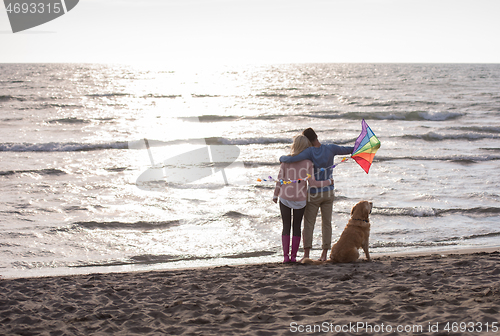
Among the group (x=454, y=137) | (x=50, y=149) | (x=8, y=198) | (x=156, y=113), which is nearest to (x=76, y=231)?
(x=8, y=198)

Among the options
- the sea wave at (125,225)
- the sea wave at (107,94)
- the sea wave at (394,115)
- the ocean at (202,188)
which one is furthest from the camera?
the sea wave at (107,94)

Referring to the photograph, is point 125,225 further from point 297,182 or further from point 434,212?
point 434,212

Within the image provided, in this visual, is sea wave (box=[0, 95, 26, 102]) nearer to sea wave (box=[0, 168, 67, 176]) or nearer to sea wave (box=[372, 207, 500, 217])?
sea wave (box=[0, 168, 67, 176])

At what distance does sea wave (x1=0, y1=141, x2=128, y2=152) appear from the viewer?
669 inches

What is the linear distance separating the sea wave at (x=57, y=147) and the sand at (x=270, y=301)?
43.8ft

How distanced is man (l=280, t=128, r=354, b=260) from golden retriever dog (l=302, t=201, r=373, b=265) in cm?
19

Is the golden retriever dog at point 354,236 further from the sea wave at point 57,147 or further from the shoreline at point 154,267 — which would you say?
the sea wave at point 57,147

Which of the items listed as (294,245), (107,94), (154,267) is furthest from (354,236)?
(107,94)

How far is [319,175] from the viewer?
5.43 metres

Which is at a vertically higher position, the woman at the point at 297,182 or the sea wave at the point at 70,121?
the sea wave at the point at 70,121

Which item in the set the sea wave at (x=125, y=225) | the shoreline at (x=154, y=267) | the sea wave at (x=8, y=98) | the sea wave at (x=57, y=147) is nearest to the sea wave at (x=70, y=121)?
the sea wave at (x=57, y=147)

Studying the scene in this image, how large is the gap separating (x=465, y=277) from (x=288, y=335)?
2501 millimetres

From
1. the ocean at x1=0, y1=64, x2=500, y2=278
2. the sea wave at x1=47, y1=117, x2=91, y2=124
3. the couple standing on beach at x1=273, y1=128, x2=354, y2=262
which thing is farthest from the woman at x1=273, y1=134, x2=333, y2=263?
the sea wave at x1=47, y1=117, x2=91, y2=124

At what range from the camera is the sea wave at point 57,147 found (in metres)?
17.0
